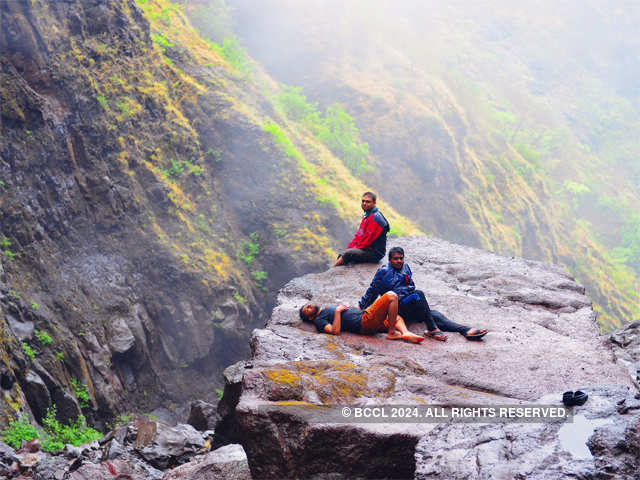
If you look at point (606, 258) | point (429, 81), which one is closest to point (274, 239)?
point (429, 81)

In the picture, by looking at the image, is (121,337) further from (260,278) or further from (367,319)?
(367,319)

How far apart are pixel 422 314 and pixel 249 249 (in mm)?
11444

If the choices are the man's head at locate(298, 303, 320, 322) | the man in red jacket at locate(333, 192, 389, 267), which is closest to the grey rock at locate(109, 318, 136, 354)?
the man in red jacket at locate(333, 192, 389, 267)

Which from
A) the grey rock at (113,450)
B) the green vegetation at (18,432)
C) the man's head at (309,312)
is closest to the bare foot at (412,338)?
the man's head at (309,312)

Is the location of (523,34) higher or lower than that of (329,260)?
higher

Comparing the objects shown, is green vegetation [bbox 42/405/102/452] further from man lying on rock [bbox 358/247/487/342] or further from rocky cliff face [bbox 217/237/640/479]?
man lying on rock [bbox 358/247/487/342]

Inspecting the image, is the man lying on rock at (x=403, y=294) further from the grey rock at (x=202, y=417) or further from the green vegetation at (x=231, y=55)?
the green vegetation at (x=231, y=55)

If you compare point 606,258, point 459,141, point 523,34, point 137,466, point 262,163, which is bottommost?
point 137,466

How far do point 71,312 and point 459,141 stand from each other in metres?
24.7

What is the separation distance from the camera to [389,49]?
34.7 metres

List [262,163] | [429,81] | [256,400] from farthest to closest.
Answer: [429,81], [262,163], [256,400]

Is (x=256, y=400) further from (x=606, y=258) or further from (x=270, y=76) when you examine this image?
(x=606, y=258)

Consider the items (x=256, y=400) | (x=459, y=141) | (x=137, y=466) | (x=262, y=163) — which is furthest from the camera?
(x=459, y=141)

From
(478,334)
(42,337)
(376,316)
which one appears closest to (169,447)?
(42,337)
